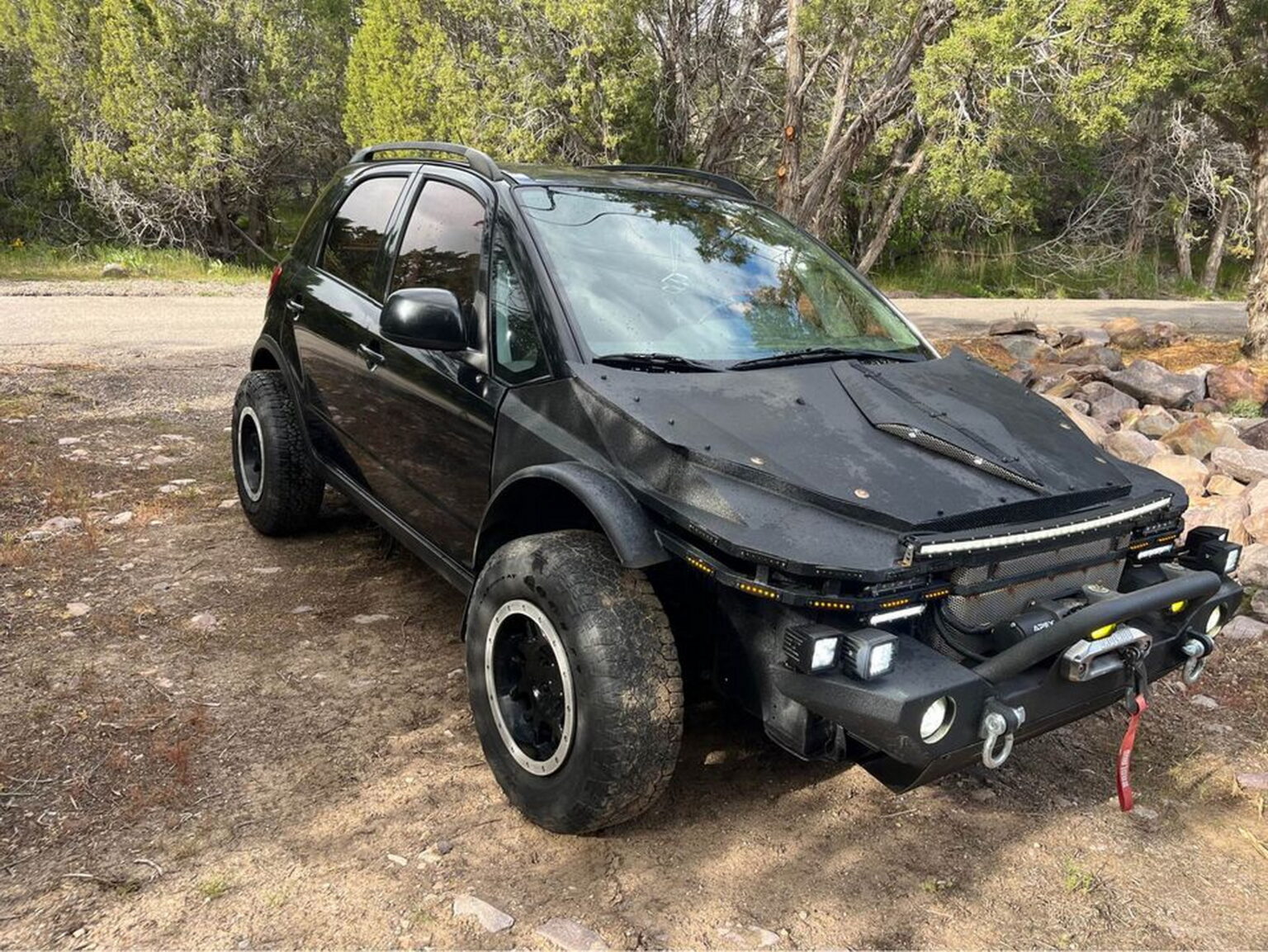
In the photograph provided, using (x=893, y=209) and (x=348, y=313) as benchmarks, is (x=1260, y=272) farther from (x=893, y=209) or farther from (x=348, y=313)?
(x=348, y=313)

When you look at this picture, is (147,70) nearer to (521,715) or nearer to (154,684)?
(154,684)

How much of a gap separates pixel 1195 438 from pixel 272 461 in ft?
18.1

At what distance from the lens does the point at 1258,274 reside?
9180 millimetres

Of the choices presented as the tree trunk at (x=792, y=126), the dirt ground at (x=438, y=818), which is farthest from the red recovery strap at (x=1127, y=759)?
the tree trunk at (x=792, y=126)

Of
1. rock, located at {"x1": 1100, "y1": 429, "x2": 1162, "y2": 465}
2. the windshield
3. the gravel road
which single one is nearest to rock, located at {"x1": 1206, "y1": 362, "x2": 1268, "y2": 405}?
rock, located at {"x1": 1100, "y1": 429, "x2": 1162, "y2": 465}

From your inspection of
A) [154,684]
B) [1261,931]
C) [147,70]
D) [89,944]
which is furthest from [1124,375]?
[147,70]

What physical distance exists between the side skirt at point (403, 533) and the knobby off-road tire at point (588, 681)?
0.60 m

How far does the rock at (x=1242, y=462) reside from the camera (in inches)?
218

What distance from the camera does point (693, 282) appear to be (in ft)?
11.3

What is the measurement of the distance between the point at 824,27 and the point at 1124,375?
202 inches

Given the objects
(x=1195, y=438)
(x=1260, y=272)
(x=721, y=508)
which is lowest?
(x=1195, y=438)

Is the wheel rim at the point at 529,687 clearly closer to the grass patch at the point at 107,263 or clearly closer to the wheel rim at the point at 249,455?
the wheel rim at the point at 249,455

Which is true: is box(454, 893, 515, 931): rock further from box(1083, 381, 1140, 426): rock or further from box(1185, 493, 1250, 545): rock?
box(1083, 381, 1140, 426): rock

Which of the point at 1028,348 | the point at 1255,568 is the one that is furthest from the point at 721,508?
the point at 1028,348
